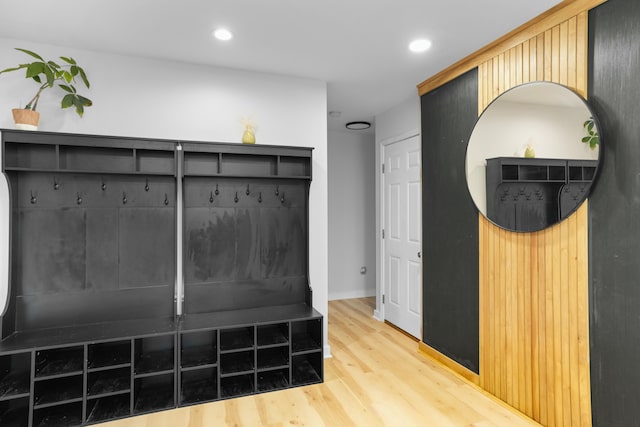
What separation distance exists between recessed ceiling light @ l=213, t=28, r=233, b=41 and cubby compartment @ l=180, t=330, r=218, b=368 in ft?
7.24

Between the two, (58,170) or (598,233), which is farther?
(58,170)

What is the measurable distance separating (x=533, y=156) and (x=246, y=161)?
2159 mm

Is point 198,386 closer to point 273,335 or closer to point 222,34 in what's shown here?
point 273,335

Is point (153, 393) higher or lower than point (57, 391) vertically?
lower

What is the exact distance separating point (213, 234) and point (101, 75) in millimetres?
1500

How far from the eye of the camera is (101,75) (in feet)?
8.59

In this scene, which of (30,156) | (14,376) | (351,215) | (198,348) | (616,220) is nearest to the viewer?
(616,220)

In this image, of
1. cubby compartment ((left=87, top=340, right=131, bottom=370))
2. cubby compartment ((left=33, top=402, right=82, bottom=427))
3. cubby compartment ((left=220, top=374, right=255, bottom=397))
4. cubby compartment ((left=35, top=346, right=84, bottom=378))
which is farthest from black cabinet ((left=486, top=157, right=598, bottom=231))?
cubby compartment ((left=33, top=402, right=82, bottom=427))

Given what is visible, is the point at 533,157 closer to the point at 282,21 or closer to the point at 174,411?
the point at 282,21

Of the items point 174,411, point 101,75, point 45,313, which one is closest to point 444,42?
point 101,75

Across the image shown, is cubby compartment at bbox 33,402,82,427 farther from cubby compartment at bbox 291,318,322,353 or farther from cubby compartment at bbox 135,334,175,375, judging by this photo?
cubby compartment at bbox 291,318,322,353

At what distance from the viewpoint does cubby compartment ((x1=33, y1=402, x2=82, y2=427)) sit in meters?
2.16

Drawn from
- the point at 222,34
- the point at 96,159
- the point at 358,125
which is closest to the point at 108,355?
the point at 96,159

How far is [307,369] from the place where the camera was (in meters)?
2.85
